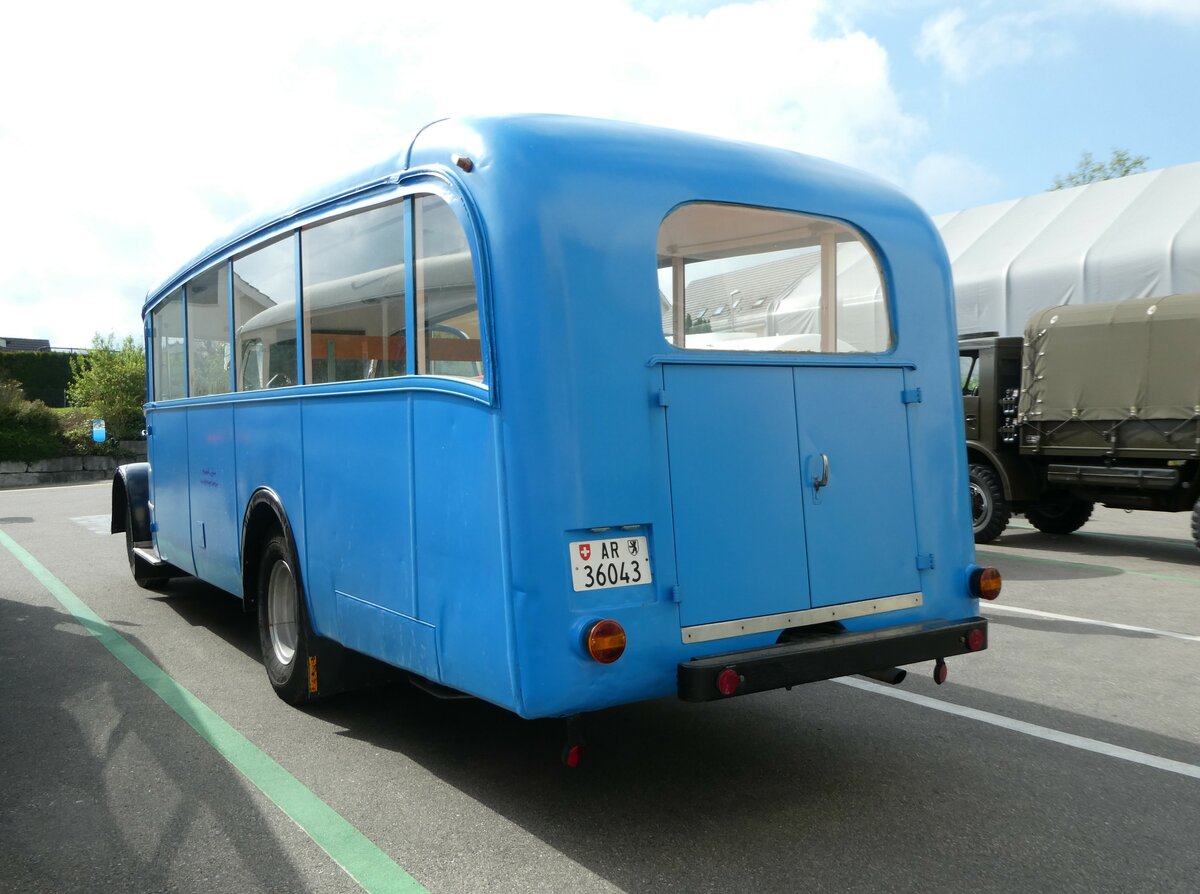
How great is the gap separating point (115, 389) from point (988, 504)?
27208mm

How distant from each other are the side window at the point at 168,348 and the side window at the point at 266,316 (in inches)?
60.7

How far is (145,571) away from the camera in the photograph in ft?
30.0

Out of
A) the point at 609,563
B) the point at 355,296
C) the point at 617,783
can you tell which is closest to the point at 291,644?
the point at 355,296

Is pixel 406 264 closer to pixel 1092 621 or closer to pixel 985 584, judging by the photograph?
pixel 985 584

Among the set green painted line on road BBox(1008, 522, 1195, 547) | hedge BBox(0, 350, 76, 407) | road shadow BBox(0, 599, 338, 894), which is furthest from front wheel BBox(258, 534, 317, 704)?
hedge BBox(0, 350, 76, 407)

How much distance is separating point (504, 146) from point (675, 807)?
2536 millimetres

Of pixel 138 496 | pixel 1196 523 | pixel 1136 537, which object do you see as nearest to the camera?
pixel 138 496

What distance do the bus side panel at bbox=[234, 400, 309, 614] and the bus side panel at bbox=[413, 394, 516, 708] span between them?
49.8 inches

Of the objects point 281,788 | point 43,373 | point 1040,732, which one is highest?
point 43,373

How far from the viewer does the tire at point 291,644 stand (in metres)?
5.29

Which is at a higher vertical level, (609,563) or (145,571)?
(609,563)

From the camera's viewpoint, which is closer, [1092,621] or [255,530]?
[255,530]

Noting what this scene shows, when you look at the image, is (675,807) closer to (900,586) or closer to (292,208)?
(900,586)

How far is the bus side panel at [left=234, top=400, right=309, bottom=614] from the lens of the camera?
17.5ft
